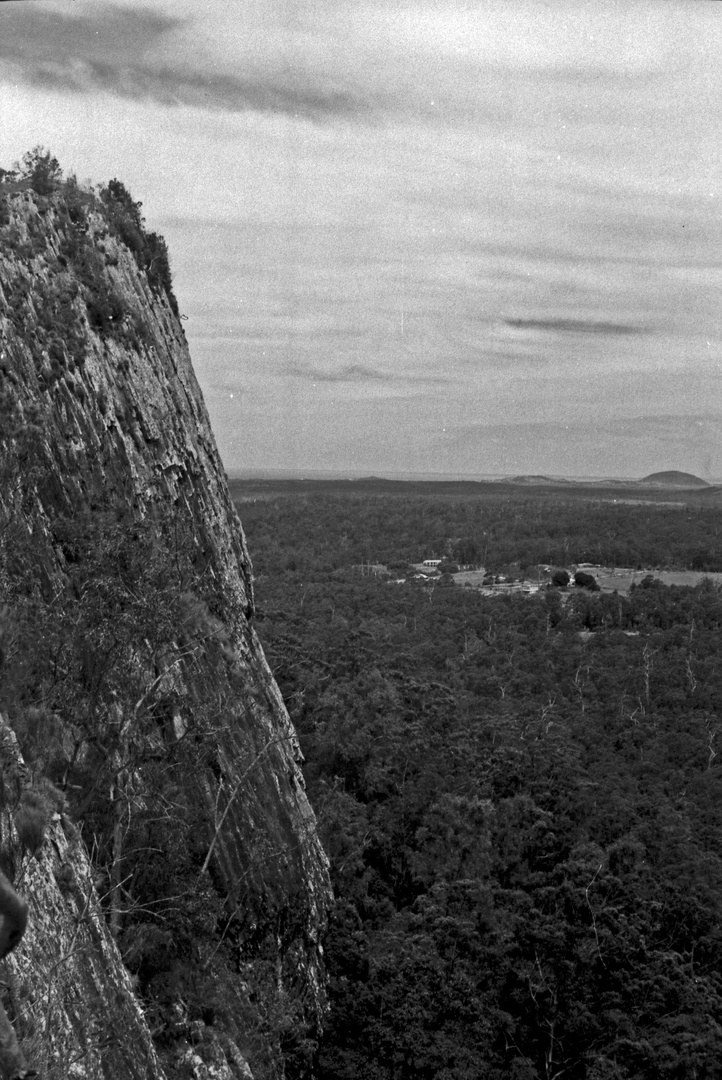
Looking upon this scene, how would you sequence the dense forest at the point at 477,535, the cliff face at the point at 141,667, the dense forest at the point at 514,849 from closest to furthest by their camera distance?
the cliff face at the point at 141,667, the dense forest at the point at 514,849, the dense forest at the point at 477,535

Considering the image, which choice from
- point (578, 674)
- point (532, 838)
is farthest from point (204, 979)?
point (578, 674)

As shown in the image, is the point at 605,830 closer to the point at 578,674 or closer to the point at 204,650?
the point at 204,650

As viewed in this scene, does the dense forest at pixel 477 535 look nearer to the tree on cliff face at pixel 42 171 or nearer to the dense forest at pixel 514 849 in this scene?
the dense forest at pixel 514 849

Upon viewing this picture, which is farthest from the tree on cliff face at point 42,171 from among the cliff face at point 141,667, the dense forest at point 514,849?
the dense forest at point 514,849

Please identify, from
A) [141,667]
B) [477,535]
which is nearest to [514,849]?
[141,667]

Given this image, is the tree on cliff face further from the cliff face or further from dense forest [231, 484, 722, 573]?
dense forest [231, 484, 722, 573]
